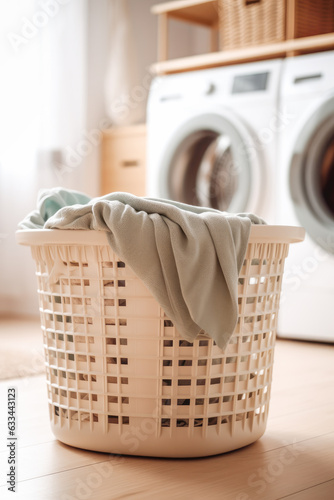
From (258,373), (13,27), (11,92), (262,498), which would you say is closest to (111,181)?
(11,92)

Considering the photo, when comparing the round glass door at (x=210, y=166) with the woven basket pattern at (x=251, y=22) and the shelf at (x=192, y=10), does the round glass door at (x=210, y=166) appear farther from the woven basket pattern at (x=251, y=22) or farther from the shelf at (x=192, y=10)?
the shelf at (x=192, y=10)

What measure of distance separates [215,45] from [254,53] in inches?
28.8

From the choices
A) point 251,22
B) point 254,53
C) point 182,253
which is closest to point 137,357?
point 182,253

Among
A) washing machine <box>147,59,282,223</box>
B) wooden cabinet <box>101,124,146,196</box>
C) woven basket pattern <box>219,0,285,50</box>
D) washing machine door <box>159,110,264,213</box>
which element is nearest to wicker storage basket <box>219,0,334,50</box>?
woven basket pattern <box>219,0,285,50</box>

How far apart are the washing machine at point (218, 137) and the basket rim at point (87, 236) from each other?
118 cm

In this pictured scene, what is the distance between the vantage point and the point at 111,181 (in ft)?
9.25

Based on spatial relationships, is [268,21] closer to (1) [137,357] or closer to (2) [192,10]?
(2) [192,10]

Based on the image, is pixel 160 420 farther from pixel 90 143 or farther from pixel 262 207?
pixel 90 143

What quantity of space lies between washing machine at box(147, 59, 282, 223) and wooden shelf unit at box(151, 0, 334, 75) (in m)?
0.05

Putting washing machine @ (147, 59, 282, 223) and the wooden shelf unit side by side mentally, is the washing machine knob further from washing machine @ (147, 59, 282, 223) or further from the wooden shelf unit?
the wooden shelf unit

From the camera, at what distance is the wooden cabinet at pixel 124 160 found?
268 centimetres

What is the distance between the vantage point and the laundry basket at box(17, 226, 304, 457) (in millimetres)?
945

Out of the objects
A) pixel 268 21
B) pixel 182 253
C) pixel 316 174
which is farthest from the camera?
pixel 268 21

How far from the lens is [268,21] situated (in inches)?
90.3
